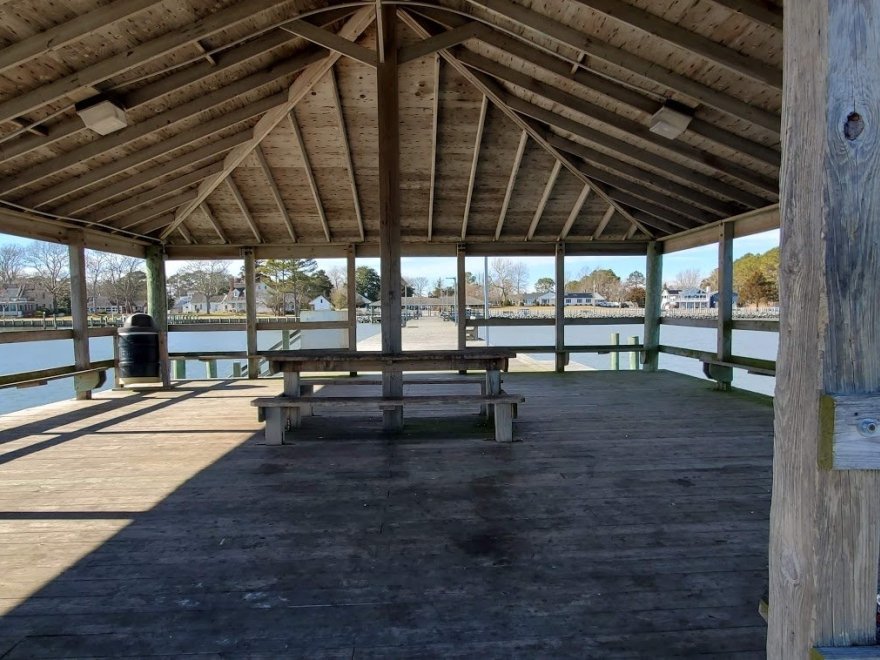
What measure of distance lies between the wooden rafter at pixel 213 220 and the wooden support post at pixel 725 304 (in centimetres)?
876

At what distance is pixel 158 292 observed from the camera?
8.70 meters

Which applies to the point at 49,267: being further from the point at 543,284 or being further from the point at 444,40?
the point at 543,284

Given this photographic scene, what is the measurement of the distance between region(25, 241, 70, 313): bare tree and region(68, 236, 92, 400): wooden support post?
577cm

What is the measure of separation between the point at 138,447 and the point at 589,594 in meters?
4.50

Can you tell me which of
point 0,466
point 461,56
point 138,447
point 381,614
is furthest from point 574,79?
point 0,466

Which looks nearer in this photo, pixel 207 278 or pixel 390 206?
pixel 390 206

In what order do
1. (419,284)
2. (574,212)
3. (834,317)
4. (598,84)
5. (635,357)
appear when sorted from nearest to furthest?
(834,317)
(598,84)
(574,212)
(635,357)
(419,284)

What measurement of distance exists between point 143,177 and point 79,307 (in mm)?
2350

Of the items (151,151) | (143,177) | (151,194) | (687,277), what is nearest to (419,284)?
(687,277)

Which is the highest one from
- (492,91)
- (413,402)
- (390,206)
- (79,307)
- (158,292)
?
(492,91)

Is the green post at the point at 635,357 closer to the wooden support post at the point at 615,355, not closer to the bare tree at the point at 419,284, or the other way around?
the wooden support post at the point at 615,355

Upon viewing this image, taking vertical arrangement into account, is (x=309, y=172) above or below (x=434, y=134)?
below

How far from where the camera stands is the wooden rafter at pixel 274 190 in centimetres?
716

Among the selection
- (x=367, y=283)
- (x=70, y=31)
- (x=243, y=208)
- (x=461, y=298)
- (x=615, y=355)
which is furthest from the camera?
(x=367, y=283)
